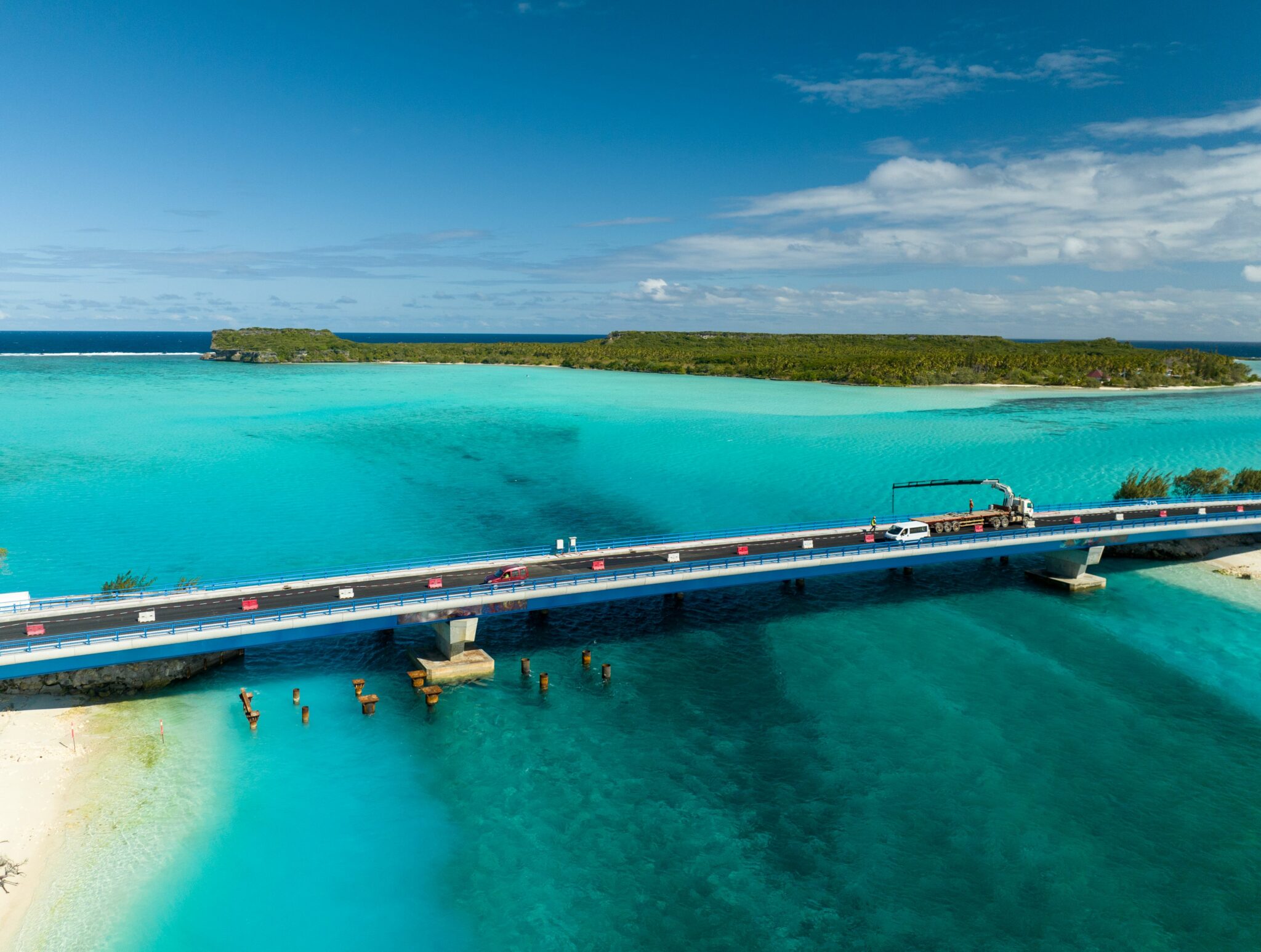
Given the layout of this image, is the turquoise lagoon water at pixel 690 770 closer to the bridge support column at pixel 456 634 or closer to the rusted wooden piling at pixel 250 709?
the rusted wooden piling at pixel 250 709

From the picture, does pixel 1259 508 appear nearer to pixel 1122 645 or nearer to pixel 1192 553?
pixel 1192 553

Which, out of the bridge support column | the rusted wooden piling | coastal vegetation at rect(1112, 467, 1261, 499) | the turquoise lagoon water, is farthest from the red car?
coastal vegetation at rect(1112, 467, 1261, 499)

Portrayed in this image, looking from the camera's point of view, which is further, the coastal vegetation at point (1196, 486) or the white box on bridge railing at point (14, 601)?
the coastal vegetation at point (1196, 486)

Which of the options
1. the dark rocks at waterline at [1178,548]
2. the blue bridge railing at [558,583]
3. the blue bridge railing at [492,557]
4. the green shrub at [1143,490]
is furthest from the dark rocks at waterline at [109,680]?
the green shrub at [1143,490]

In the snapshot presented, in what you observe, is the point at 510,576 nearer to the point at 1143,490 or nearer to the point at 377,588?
the point at 377,588

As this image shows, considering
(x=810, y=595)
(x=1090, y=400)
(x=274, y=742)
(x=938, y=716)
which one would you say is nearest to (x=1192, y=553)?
(x=810, y=595)
